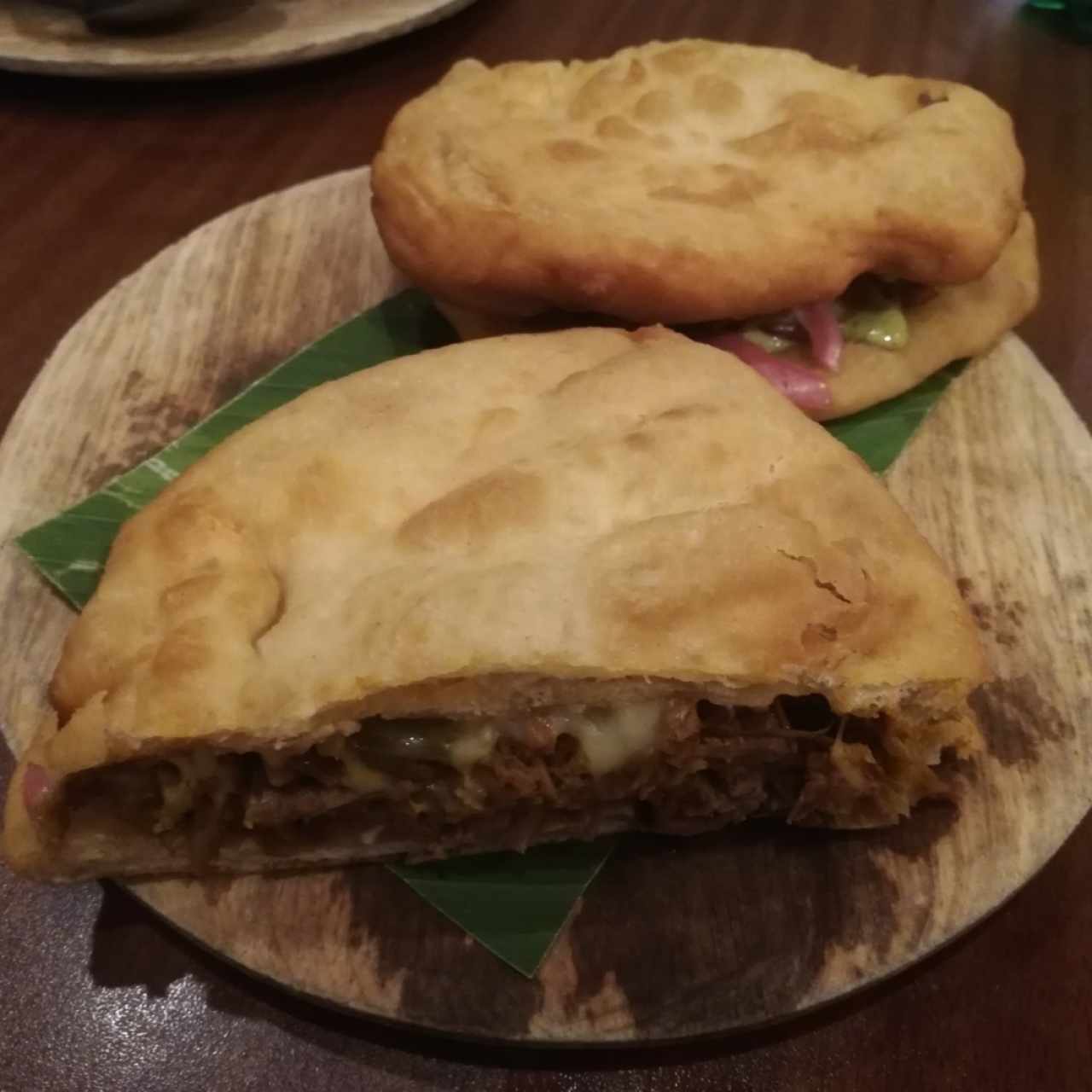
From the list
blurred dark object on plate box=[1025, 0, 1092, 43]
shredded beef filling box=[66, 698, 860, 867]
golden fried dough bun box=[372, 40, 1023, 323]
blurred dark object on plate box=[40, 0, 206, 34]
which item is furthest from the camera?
blurred dark object on plate box=[1025, 0, 1092, 43]

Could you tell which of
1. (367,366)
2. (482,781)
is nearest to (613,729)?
(482,781)

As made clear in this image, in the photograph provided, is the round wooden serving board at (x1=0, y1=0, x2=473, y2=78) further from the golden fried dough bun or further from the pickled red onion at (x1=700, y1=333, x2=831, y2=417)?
the pickled red onion at (x1=700, y1=333, x2=831, y2=417)

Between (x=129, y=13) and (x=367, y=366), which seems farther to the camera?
(x=129, y=13)

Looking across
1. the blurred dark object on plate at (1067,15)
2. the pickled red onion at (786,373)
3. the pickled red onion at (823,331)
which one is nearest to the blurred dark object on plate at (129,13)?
the pickled red onion at (786,373)

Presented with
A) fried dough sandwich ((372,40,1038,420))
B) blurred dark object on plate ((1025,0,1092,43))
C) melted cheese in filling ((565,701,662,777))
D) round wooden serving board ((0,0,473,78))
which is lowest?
blurred dark object on plate ((1025,0,1092,43))

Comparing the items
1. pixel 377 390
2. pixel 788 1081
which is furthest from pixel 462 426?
pixel 788 1081

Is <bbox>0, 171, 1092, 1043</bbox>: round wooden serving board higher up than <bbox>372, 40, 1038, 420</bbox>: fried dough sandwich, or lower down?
lower down

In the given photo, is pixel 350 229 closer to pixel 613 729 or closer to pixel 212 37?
pixel 212 37

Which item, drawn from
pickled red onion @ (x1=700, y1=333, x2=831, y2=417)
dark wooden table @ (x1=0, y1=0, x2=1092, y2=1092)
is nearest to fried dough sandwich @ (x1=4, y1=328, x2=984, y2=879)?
dark wooden table @ (x1=0, y1=0, x2=1092, y2=1092)
